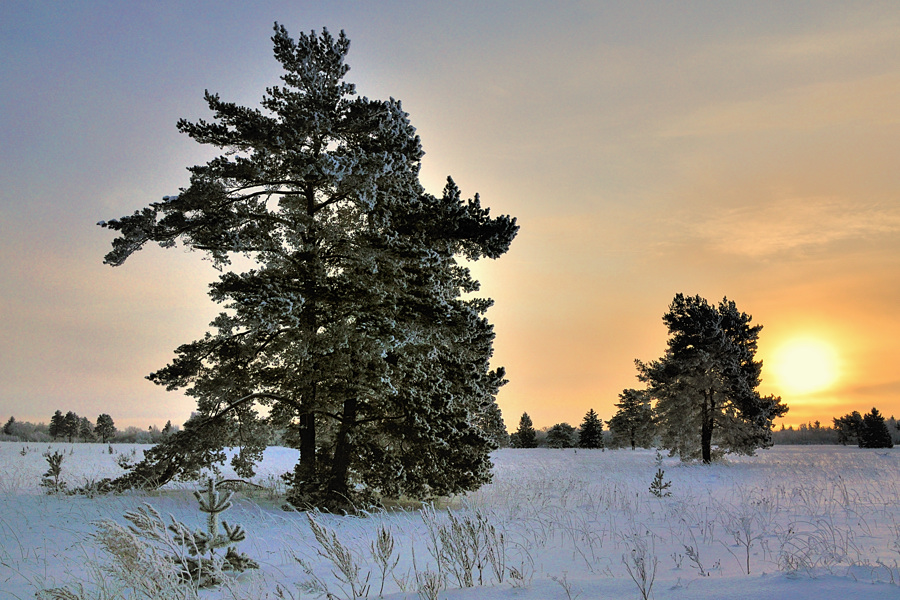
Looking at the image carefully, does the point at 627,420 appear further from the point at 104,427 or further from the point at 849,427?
the point at 104,427

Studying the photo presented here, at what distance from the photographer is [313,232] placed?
14.1 metres

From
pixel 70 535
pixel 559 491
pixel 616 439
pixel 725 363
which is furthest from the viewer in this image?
pixel 616 439

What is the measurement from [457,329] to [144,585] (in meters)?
9.10

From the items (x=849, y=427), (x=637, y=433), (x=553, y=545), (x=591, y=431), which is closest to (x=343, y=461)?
(x=553, y=545)

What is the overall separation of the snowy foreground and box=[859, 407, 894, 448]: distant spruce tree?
4616cm

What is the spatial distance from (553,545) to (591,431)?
201 feet

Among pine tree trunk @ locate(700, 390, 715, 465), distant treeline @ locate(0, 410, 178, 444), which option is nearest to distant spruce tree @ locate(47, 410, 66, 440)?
distant treeline @ locate(0, 410, 178, 444)

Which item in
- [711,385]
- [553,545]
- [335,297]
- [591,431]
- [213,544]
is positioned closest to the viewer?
[213,544]

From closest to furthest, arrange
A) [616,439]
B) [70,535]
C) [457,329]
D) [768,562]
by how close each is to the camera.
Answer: [768,562] → [70,535] → [457,329] → [616,439]

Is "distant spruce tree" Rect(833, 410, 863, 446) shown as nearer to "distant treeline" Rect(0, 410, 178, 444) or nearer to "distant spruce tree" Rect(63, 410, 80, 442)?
"distant treeline" Rect(0, 410, 178, 444)

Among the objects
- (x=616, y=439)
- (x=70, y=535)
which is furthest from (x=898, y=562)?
(x=616, y=439)

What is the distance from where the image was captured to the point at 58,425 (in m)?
57.5

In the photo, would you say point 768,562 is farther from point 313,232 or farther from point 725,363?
point 725,363

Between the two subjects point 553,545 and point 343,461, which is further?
point 343,461
